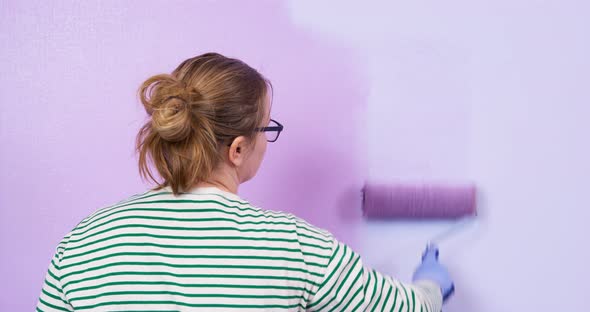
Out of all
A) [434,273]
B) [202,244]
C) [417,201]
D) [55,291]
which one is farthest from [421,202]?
[55,291]

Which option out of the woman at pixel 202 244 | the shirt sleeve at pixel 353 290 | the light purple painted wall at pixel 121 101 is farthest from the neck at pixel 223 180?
the light purple painted wall at pixel 121 101

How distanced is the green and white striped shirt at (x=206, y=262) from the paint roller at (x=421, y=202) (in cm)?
29

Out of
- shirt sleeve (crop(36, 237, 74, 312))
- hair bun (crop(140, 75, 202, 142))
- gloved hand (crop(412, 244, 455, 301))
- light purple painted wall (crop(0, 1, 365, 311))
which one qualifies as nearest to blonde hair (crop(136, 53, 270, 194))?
hair bun (crop(140, 75, 202, 142))

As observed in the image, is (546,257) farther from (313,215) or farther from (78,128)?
(78,128)

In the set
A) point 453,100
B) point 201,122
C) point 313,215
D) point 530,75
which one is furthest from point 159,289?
point 530,75

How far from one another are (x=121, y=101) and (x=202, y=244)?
47cm

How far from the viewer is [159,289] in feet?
→ 2.15

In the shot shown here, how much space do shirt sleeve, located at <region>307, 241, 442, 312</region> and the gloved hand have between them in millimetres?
192

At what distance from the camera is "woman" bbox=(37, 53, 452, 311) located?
659 millimetres

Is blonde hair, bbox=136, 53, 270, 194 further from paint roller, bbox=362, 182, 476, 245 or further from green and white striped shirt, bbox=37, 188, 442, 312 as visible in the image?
paint roller, bbox=362, 182, 476, 245

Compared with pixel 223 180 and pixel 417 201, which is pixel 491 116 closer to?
pixel 417 201

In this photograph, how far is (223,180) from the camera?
74cm

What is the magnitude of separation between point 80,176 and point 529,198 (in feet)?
2.62

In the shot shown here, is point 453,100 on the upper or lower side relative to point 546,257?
upper
